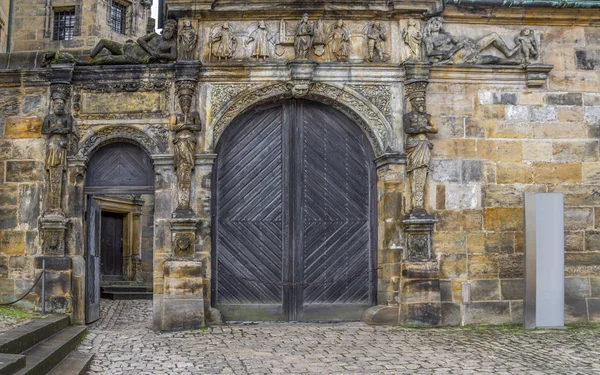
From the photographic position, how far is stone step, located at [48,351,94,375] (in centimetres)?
647

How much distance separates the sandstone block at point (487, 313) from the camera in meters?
9.86

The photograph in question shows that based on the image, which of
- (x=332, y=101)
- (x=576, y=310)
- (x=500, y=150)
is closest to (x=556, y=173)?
(x=500, y=150)

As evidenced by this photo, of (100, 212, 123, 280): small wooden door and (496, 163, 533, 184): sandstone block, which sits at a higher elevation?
(496, 163, 533, 184): sandstone block

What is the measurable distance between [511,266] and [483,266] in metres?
0.40

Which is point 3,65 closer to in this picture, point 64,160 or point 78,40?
point 64,160

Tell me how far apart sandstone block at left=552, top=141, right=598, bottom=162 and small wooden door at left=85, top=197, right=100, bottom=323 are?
22.2 ft

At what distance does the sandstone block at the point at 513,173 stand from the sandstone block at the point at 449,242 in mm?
1006

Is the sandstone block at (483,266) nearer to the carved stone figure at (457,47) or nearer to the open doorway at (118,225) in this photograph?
the carved stone figure at (457,47)

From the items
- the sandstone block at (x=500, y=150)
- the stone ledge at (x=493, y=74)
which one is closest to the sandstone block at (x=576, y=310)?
the sandstone block at (x=500, y=150)

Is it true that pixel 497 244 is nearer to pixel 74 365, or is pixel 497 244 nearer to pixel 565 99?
pixel 565 99

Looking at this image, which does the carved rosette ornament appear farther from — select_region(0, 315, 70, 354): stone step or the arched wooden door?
select_region(0, 315, 70, 354): stone step

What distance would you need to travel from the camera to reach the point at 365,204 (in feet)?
34.0

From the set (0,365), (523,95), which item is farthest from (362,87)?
(0,365)

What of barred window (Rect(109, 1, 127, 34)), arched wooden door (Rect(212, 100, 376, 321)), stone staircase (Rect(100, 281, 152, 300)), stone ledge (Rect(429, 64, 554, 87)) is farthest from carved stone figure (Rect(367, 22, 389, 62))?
barred window (Rect(109, 1, 127, 34))
